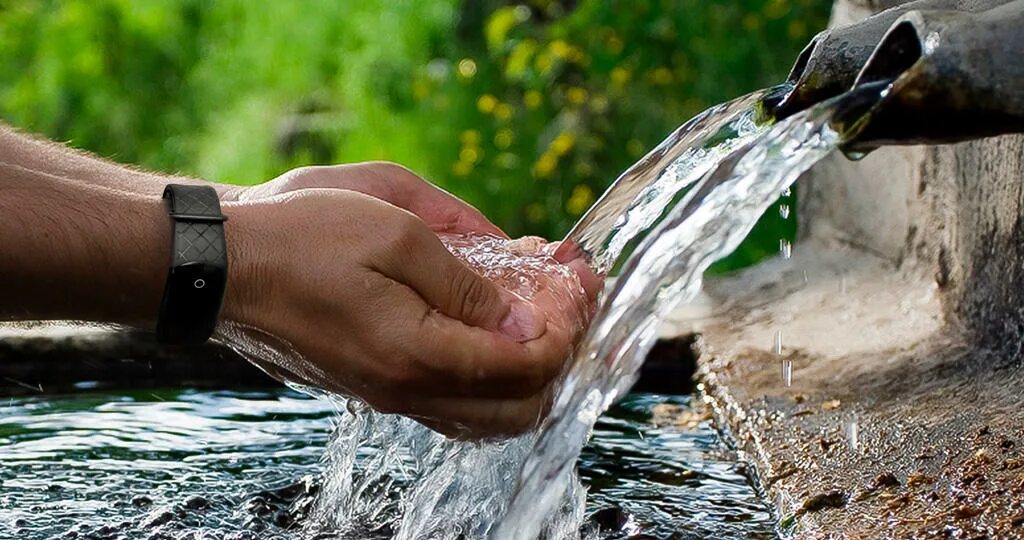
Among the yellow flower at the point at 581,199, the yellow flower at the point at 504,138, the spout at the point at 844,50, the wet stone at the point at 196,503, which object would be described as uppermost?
the yellow flower at the point at 504,138

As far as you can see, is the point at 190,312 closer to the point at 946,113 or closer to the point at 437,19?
the point at 946,113

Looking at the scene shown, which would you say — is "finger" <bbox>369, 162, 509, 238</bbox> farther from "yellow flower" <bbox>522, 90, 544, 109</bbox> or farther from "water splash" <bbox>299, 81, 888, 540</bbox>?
"yellow flower" <bbox>522, 90, 544, 109</bbox>

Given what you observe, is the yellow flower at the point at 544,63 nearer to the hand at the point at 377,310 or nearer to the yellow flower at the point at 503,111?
the yellow flower at the point at 503,111

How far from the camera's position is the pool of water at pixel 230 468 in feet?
7.50

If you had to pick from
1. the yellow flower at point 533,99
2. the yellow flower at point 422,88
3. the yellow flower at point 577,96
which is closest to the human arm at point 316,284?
the yellow flower at point 577,96

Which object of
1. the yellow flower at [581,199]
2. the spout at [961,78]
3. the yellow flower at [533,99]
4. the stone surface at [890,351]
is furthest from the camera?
the yellow flower at [533,99]

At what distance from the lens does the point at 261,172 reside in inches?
294

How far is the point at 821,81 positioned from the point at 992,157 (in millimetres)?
878

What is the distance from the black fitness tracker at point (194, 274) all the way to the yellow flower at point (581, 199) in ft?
13.4

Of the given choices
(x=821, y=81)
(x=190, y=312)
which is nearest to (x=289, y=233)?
(x=190, y=312)

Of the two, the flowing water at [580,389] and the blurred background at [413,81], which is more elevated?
the blurred background at [413,81]

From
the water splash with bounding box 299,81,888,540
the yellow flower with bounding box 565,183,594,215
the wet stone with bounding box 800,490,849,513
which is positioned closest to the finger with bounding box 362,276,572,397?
the water splash with bounding box 299,81,888,540

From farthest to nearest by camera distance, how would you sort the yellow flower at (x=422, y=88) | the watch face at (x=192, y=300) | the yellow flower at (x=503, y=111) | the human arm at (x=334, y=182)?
the yellow flower at (x=422, y=88), the yellow flower at (x=503, y=111), the human arm at (x=334, y=182), the watch face at (x=192, y=300)

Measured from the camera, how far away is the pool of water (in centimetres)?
229
